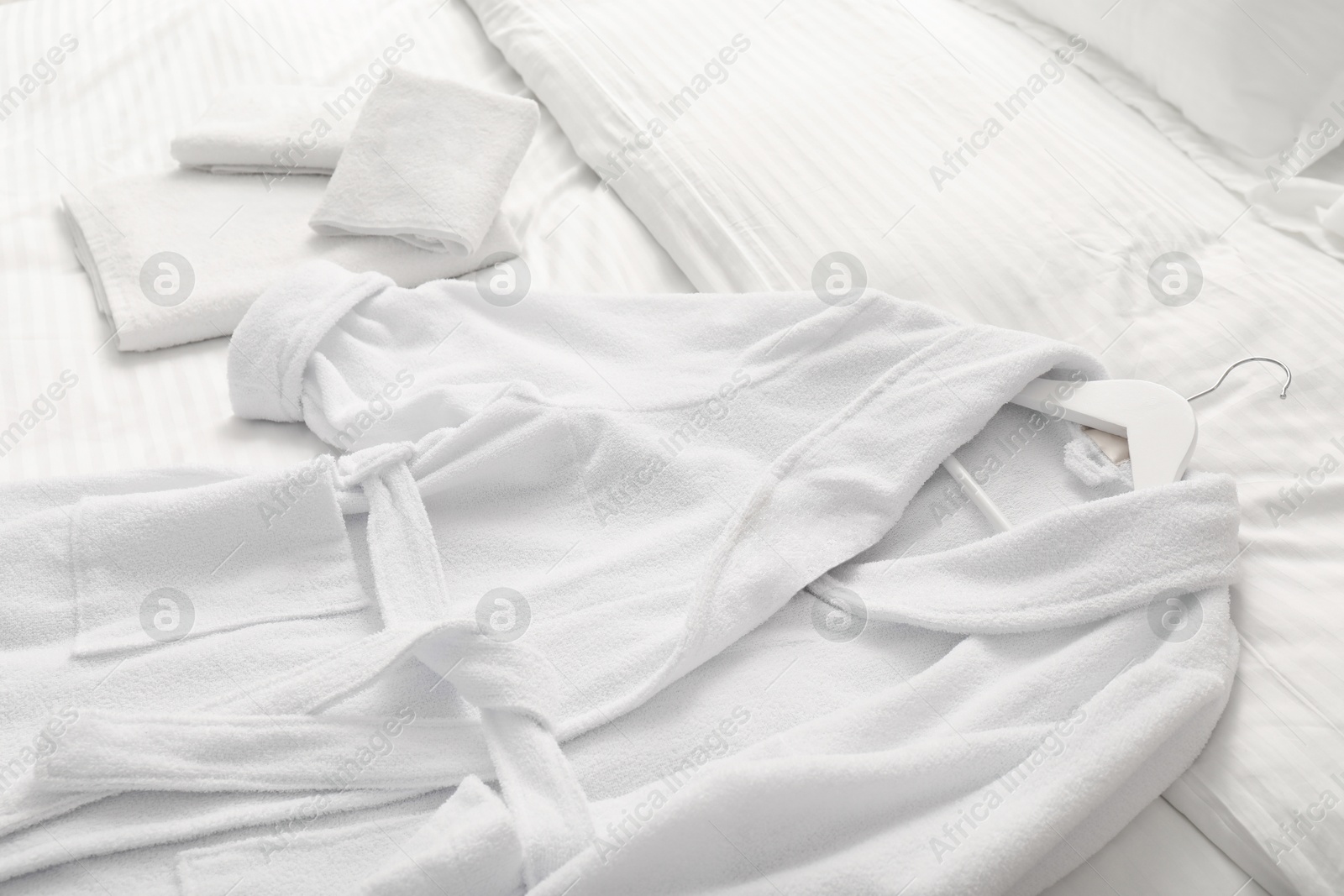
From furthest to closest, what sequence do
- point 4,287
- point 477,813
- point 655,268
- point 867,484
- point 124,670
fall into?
point 655,268 < point 4,287 < point 867,484 < point 124,670 < point 477,813

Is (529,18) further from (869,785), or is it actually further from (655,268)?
(869,785)

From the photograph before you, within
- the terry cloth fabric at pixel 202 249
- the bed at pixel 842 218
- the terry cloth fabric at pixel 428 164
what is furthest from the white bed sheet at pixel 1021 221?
the terry cloth fabric at pixel 202 249

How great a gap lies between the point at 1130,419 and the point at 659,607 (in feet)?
1.60

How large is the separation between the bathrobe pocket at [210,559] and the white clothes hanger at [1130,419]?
591 mm

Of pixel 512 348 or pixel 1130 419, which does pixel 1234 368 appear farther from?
pixel 512 348

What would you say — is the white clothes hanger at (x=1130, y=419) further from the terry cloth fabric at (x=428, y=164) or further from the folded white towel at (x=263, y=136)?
the folded white towel at (x=263, y=136)

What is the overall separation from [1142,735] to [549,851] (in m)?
0.46

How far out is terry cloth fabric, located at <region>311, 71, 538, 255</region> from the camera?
1.31 meters

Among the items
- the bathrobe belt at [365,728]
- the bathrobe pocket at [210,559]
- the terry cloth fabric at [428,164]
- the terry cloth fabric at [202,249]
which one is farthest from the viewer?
the terry cloth fabric at [428,164]

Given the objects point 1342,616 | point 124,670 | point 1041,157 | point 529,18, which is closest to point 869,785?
point 1342,616

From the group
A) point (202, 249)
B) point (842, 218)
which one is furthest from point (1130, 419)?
point (202, 249)

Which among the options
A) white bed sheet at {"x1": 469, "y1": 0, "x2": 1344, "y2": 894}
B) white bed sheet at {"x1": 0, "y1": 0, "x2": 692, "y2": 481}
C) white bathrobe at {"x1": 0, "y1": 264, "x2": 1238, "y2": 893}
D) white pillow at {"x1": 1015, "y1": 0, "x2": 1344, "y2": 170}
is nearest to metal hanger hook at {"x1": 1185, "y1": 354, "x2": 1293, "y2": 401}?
white bed sheet at {"x1": 469, "y1": 0, "x2": 1344, "y2": 894}

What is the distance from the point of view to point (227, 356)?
1.14 m

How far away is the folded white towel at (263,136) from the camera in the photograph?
1.38m
